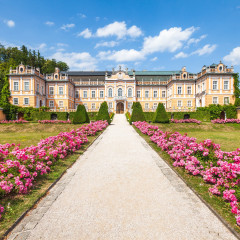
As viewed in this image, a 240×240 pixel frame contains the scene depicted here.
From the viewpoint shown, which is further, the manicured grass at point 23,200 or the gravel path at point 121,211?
the manicured grass at point 23,200

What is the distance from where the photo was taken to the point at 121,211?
3424 millimetres

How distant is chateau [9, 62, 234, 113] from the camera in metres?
32.5

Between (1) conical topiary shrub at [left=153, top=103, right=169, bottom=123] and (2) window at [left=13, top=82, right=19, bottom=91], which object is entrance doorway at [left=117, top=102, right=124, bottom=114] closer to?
(2) window at [left=13, top=82, right=19, bottom=91]

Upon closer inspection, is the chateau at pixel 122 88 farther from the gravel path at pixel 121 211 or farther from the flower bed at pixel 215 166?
the gravel path at pixel 121 211

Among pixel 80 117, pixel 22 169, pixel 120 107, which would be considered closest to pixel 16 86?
pixel 80 117

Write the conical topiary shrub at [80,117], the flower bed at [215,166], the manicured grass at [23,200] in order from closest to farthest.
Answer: the manicured grass at [23,200] < the flower bed at [215,166] < the conical topiary shrub at [80,117]

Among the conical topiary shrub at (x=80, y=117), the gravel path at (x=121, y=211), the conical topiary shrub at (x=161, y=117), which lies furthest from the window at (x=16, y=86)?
the gravel path at (x=121, y=211)

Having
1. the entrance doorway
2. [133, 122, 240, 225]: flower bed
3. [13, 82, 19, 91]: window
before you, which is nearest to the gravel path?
[133, 122, 240, 225]: flower bed

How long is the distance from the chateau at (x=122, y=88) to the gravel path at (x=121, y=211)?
29.0 m

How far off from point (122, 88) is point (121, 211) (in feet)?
136

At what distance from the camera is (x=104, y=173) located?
220 inches

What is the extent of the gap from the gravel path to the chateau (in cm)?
2899

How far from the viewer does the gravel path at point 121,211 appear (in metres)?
2.83

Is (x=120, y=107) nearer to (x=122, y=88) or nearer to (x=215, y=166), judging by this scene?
(x=122, y=88)
